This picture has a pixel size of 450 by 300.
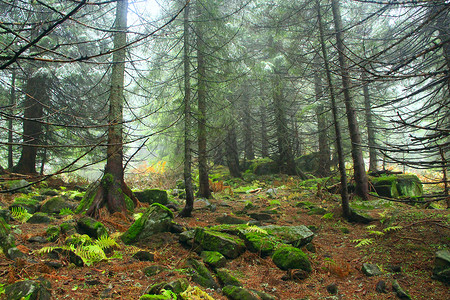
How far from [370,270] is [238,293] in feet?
7.93

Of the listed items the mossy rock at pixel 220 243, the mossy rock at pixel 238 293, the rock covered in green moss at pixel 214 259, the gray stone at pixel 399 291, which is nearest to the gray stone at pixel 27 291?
the mossy rock at pixel 238 293

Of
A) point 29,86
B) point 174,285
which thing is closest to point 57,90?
point 29,86

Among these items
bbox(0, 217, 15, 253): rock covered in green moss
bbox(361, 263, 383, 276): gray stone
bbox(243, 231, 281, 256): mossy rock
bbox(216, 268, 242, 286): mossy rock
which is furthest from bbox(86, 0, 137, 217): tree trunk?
bbox(361, 263, 383, 276): gray stone

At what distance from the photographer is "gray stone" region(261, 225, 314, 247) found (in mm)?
5161

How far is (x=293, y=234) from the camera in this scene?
17.5ft

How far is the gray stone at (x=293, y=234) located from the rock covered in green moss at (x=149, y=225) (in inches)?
92.3

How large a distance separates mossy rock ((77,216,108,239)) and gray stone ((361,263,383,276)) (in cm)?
474

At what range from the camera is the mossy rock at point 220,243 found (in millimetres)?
4641

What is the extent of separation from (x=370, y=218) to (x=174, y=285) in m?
5.46

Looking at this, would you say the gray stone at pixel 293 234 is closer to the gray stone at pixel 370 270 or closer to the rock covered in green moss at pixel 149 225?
the gray stone at pixel 370 270

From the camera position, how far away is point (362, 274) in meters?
4.13

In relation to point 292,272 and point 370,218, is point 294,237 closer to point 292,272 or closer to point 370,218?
point 292,272

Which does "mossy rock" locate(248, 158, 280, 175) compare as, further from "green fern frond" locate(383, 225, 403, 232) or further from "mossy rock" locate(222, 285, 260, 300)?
"mossy rock" locate(222, 285, 260, 300)

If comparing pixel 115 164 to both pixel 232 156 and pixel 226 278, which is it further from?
pixel 232 156
